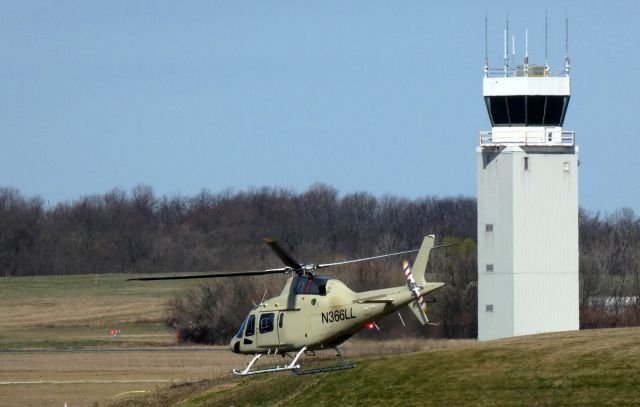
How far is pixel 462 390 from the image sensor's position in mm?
46188

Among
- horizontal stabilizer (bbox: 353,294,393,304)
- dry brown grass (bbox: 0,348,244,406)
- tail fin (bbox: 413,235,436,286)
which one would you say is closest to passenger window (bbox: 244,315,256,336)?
horizontal stabilizer (bbox: 353,294,393,304)

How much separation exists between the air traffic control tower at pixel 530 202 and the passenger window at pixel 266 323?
1026 inches

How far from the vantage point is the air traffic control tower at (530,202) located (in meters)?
71.6

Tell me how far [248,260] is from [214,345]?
602 inches

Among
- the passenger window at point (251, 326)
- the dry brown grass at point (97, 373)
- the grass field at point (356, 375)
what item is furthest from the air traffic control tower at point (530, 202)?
the passenger window at point (251, 326)

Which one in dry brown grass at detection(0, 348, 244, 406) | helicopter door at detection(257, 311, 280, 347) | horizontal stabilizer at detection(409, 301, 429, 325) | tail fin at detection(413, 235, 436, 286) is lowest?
dry brown grass at detection(0, 348, 244, 406)

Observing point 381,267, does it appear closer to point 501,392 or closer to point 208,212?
point 501,392

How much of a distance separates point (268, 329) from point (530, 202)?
26909 mm

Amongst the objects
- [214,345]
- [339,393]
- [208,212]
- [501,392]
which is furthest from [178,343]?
[208,212]

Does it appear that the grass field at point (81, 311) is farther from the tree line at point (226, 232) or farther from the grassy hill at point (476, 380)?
the grassy hill at point (476, 380)

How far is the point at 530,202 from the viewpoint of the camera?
71625 millimetres

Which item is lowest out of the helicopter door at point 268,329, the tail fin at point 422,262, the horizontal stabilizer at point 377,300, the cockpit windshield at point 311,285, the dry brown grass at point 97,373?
the dry brown grass at point 97,373

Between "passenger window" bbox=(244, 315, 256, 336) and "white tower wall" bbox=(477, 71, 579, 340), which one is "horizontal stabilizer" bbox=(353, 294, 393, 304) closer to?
"passenger window" bbox=(244, 315, 256, 336)

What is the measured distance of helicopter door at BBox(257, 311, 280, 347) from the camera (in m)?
47.1
